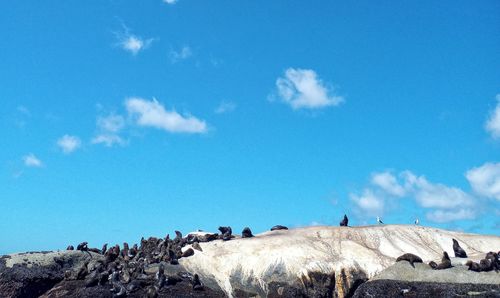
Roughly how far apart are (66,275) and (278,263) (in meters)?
12.2

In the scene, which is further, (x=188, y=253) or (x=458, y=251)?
(x=188, y=253)

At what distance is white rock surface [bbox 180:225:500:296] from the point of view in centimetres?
3228

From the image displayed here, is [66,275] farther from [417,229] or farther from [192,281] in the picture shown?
[417,229]

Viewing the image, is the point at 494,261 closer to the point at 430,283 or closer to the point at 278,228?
the point at 430,283

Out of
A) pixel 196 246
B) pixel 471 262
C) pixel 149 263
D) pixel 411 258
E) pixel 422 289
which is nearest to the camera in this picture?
pixel 422 289

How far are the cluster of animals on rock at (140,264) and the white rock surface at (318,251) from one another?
1.02 m

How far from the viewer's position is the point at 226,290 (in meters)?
32.3

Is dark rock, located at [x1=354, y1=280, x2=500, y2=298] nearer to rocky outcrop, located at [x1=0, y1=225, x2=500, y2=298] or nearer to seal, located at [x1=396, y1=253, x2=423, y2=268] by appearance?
rocky outcrop, located at [x1=0, y1=225, x2=500, y2=298]

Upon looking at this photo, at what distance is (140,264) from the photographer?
32.4m

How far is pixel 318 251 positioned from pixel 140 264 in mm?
10521

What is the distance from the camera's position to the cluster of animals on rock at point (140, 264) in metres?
30.3

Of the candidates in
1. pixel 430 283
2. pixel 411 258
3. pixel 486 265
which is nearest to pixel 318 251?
pixel 411 258

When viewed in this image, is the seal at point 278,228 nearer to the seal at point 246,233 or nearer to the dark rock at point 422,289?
the seal at point 246,233

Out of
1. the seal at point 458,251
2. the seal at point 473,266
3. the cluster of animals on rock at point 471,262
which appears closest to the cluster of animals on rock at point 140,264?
the cluster of animals on rock at point 471,262
